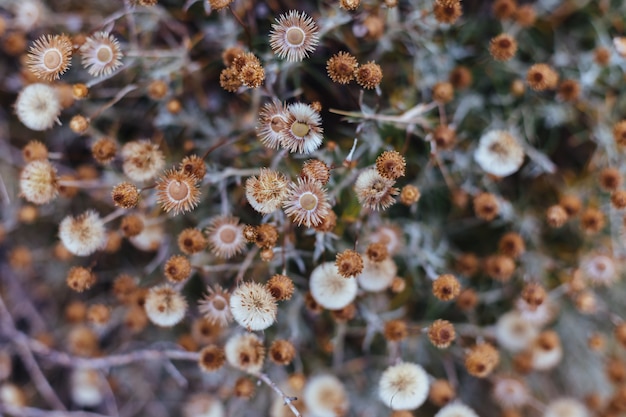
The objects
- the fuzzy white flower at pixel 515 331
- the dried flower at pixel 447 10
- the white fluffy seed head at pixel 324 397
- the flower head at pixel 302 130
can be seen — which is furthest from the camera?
the fuzzy white flower at pixel 515 331

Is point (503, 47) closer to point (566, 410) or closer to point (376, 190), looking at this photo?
point (376, 190)

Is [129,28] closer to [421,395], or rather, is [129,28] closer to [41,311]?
[41,311]

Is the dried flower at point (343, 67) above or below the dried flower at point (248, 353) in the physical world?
above

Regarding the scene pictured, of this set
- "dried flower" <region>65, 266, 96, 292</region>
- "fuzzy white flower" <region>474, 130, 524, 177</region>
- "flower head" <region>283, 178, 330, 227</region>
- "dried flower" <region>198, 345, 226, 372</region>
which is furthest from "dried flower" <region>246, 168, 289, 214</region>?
"fuzzy white flower" <region>474, 130, 524, 177</region>

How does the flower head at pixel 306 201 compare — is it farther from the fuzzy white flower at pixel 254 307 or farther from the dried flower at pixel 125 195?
the dried flower at pixel 125 195

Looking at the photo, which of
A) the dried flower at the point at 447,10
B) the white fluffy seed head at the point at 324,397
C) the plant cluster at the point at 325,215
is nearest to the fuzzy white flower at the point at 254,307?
the plant cluster at the point at 325,215

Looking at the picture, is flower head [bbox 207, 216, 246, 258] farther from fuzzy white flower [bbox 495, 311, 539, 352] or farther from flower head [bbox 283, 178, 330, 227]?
fuzzy white flower [bbox 495, 311, 539, 352]
